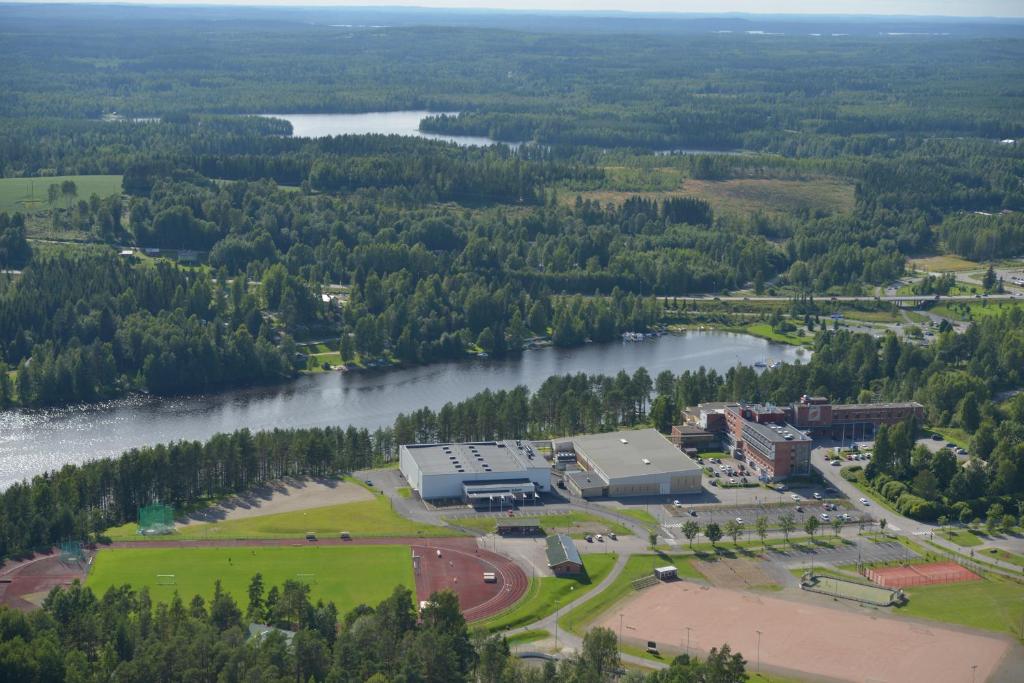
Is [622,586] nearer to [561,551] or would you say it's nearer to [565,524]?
[561,551]

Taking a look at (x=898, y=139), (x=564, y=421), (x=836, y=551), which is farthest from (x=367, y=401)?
(x=898, y=139)

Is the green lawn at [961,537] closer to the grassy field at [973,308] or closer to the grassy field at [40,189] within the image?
the grassy field at [973,308]

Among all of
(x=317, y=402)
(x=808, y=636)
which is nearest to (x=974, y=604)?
(x=808, y=636)

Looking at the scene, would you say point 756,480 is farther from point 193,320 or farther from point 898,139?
point 898,139

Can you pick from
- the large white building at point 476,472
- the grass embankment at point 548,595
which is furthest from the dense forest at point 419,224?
the grass embankment at point 548,595

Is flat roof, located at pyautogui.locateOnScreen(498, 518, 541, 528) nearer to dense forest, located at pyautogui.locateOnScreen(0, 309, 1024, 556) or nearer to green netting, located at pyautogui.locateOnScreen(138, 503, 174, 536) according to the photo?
dense forest, located at pyautogui.locateOnScreen(0, 309, 1024, 556)

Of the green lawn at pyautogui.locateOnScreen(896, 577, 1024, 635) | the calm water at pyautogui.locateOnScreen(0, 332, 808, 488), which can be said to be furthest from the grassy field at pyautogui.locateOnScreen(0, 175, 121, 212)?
the green lawn at pyautogui.locateOnScreen(896, 577, 1024, 635)
